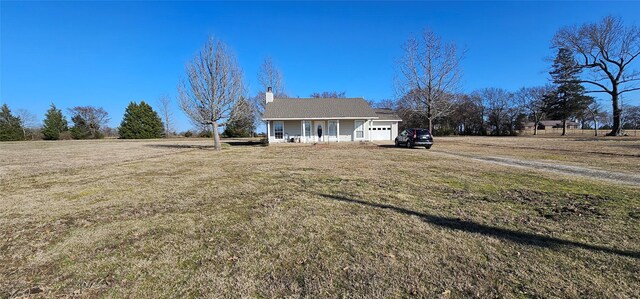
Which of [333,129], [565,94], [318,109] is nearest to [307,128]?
[318,109]

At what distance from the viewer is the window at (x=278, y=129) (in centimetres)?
2619

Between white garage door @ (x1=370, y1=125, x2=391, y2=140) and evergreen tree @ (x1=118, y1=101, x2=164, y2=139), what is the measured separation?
45.0 metres

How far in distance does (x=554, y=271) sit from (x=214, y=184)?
6835 millimetres

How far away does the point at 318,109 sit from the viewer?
27.4m

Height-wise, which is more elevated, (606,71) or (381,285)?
(606,71)

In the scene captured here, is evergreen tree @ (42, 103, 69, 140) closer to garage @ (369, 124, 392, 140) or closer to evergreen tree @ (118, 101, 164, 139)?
evergreen tree @ (118, 101, 164, 139)

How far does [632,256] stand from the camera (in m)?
2.86

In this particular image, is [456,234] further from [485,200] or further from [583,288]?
[485,200]

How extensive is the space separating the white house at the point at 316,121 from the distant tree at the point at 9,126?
160ft

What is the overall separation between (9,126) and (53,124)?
5368 millimetres

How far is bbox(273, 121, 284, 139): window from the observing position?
2619 centimetres

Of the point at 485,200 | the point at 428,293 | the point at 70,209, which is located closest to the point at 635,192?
the point at 485,200

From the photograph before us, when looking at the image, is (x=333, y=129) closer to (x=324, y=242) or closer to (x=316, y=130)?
(x=316, y=130)

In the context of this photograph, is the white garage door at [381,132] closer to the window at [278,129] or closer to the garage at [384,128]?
the garage at [384,128]
